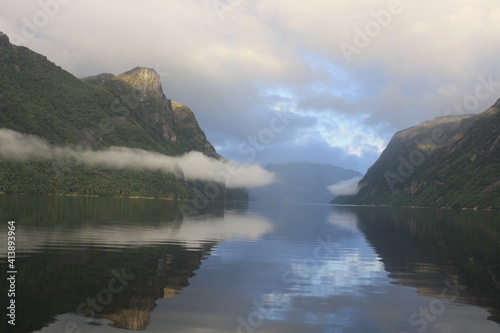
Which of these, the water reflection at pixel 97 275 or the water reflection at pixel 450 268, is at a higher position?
the water reflection at pixel 97 275

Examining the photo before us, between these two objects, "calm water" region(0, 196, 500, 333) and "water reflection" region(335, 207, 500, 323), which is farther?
"water reflection" region(335, 207, 500, 323)

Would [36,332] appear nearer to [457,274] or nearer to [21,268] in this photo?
[21,268]

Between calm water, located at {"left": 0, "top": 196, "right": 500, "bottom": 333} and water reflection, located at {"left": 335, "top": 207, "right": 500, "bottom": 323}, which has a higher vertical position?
calm water, located at {"left": 0, "top": 196, "right": 500, "bottom": 333}

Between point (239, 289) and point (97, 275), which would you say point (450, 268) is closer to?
point (239, 289)

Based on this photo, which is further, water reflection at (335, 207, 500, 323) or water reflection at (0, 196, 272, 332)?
water reflection at (335, 207, 500, 323)

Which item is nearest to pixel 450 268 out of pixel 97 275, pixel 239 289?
pixel 239 289

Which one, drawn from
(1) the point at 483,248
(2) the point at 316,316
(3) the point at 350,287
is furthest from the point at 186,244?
(1) the point at 483,248

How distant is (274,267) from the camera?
102 ft

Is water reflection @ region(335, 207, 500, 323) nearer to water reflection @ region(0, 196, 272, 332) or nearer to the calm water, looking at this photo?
the calm water

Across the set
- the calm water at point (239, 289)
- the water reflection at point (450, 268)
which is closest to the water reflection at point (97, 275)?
the calm water at point (239, 289)

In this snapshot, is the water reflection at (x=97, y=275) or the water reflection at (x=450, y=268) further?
the water reflection at (x=450, y=268)

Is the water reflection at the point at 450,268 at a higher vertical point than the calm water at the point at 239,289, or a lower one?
lower

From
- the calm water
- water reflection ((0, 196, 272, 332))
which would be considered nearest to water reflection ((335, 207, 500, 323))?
the calm water

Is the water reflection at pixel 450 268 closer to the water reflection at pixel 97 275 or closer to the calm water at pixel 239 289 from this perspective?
the calm water at pixel 239 289
